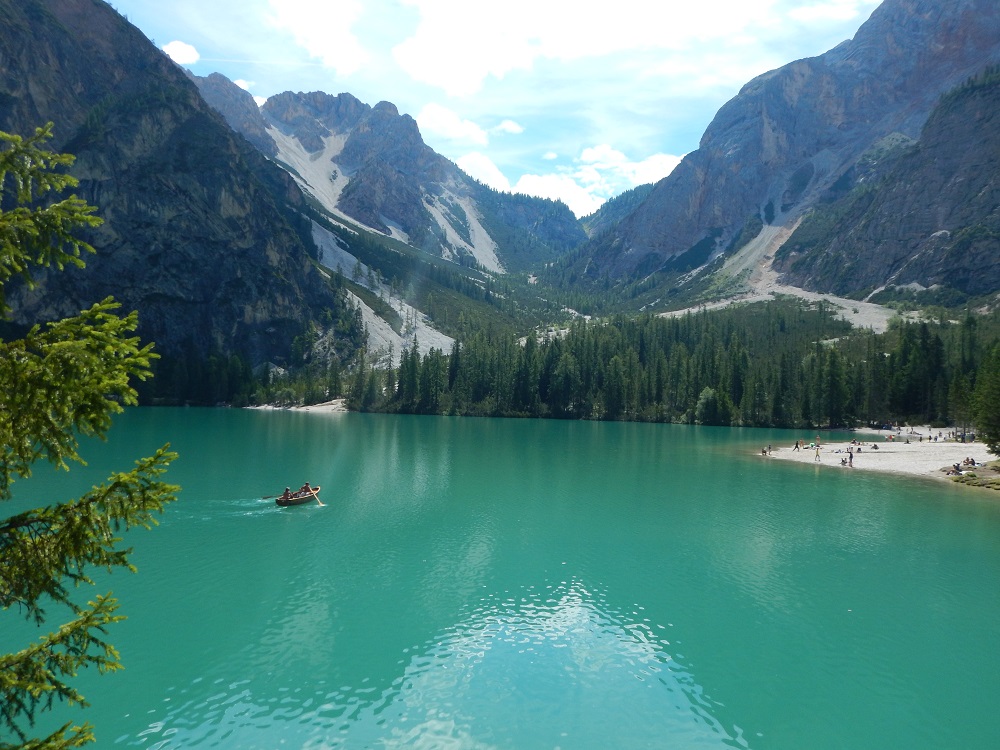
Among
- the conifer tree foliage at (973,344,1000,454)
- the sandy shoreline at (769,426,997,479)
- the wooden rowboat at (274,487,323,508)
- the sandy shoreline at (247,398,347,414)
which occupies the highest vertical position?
the conifer tree foliage at (973,344,1000,454)

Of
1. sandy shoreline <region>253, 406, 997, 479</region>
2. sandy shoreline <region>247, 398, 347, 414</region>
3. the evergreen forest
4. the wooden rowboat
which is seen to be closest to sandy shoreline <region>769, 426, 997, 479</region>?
sandy shoreline <region>253, 406, 997, 479</region>

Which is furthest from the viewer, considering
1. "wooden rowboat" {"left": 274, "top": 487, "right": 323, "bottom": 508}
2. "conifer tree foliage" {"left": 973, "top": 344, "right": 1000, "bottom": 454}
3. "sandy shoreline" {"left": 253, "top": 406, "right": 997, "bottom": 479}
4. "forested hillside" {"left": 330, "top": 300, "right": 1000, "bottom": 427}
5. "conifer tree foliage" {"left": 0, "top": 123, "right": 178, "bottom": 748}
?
"forested hillside" {"left": 330, "top": 300, "right": 1000, "bottom": 427}

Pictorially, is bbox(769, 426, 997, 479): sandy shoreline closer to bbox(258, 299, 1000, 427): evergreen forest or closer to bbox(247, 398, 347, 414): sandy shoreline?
bbox(258, 299, 1000, 427): evergreen forest

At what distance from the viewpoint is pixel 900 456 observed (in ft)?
249

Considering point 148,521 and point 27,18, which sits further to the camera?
point 27,18

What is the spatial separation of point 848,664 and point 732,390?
143m

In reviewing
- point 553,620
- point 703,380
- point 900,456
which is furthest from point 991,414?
point 703,380

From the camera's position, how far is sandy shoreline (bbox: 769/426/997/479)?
67.2 meters

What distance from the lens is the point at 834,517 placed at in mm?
44844

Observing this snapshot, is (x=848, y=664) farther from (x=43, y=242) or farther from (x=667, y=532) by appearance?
(x=43, y=242)

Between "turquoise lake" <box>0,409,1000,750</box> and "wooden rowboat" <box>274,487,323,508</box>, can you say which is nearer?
"turquoise lake" <box>0,409,1000,750</box>

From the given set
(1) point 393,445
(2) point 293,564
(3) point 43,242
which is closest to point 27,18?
(1) point 393,445

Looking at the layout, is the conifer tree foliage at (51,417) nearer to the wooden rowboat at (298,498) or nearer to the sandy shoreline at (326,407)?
the wooden rowboat at (298,498)

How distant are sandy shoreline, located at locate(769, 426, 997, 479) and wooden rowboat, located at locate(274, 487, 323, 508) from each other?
59286 mm
